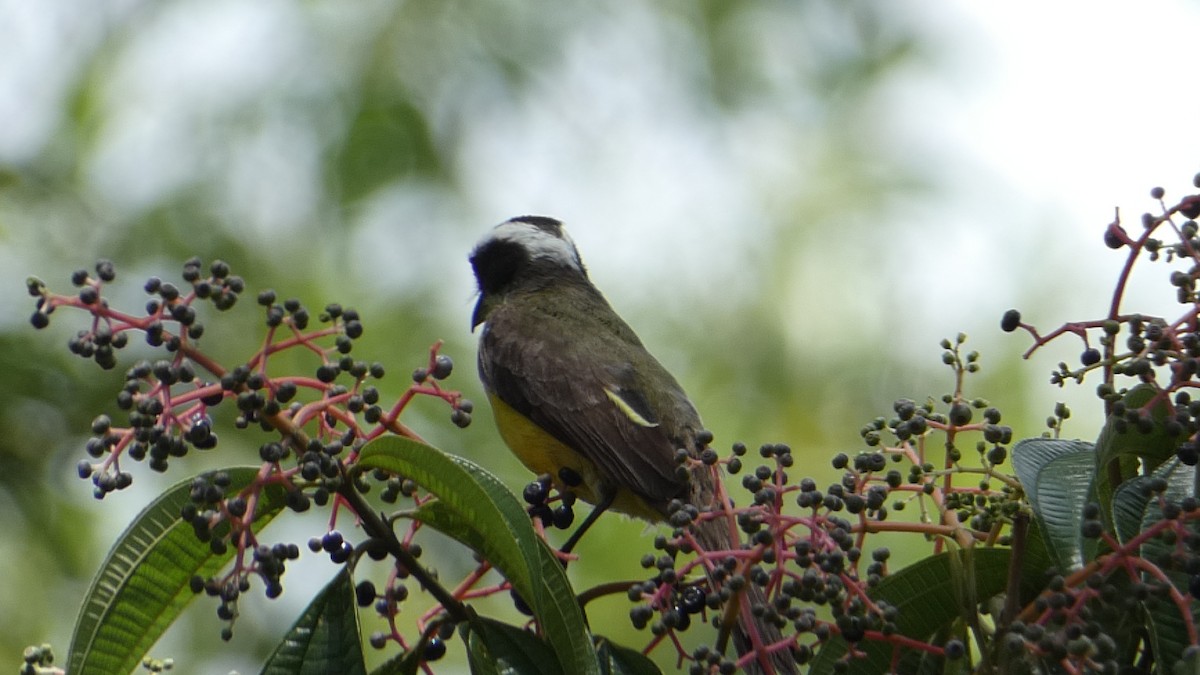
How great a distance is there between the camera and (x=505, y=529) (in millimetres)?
1842

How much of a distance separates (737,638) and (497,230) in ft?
9.34

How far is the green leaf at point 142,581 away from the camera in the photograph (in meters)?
1.96

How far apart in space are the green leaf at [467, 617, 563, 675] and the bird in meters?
Answer: 1.10

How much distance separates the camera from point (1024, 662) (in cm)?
162

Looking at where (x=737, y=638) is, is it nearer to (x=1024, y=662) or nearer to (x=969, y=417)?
(x=969, y=417)

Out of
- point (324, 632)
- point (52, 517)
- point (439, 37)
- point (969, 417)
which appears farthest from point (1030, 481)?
point (439, 37)

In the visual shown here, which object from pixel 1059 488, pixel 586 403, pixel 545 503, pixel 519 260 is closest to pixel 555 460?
pixel 586 403

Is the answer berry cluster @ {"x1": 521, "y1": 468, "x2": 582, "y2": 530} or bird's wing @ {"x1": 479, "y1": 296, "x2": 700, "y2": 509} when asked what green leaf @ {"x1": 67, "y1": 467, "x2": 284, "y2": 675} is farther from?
bird's wing @ {"x1": 479, "y1": 296, "x2": 700, "y2": 509}

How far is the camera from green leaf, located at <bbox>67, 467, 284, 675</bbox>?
196 cm

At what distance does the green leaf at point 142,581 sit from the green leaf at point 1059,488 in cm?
105

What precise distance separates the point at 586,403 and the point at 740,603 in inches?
71.7

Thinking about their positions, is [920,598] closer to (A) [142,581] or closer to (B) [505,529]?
(B) [505,529]

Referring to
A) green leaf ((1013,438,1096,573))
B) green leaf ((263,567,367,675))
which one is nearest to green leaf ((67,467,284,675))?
green leaf ((263,567,367,675))

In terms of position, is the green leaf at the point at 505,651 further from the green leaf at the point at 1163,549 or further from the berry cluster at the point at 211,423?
the green leaf at the point at 1163,549
